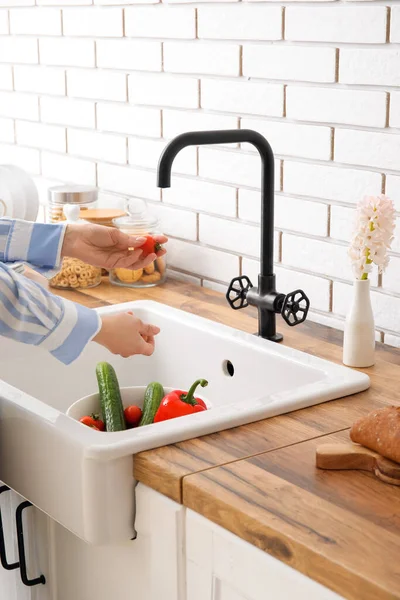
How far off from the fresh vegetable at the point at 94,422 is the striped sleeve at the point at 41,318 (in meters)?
0.19

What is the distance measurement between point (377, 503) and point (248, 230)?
0.94 m

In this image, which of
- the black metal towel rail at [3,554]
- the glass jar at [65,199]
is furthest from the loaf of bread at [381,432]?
the glass jar at [65,199]

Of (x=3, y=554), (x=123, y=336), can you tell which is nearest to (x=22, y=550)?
(x=3, y=554)

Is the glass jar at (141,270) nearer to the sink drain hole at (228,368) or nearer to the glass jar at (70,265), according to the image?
the glass jar at (70,265)

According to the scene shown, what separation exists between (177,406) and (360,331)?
12.0 inches

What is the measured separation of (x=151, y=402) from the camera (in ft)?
4.84

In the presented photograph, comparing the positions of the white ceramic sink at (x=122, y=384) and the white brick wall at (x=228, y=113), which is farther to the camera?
the white brick wall at (x=228, y=113)

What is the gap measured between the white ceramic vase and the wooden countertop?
0.24ft

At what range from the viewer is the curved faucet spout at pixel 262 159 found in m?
1.42

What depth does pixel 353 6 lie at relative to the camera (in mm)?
1545

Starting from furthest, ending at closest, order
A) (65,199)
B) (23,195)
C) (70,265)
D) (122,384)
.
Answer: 1. (23,195)
2. (65,199)
3. (70,265)
4. (122,384)

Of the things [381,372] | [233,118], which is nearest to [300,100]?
[233,118]

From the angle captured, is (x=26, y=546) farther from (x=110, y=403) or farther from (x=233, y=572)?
(x=233, y=572)

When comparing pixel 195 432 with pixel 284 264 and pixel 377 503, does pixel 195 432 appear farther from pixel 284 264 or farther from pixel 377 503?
pixel 284 264
